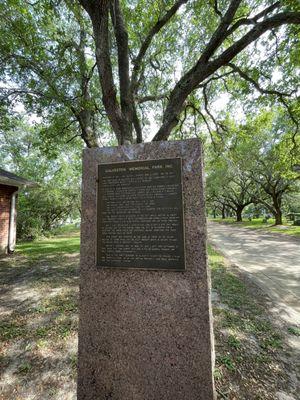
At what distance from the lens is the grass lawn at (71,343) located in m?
2.52

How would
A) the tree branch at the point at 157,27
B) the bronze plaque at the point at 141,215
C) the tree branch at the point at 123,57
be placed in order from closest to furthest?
the bronze plaque at the point at 141,215, the tree branch at the point at 123,57, the tree branch at the point at 157,27

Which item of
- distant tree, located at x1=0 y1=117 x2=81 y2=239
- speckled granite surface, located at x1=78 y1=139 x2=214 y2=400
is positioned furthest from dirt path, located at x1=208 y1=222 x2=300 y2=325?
distant tree, located at x1=0 y1=117 x2=81 y2=239

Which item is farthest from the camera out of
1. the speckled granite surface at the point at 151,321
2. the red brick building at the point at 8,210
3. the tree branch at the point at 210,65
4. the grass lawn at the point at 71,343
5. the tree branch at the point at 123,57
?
the red brick building at the point at 8,210

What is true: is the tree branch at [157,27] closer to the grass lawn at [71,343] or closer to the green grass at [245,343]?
the grass lawn at [71,343]

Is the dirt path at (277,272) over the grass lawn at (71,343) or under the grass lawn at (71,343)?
over

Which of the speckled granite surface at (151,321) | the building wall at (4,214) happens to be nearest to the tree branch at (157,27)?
the speckled granite surface at (151,321)

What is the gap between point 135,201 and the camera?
243 centimetres

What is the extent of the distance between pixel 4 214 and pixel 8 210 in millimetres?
326

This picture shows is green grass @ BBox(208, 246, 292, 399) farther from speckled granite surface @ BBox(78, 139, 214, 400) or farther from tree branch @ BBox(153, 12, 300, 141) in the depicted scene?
tree branch @ BBox(153, 12, 300, 141)

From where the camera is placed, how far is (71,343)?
3.35m

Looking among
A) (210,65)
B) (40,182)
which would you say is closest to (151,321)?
(210,65)

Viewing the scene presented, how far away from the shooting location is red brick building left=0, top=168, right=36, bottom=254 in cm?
982

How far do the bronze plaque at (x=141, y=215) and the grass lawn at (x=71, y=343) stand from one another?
5.65ft

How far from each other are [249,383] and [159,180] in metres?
2.71
